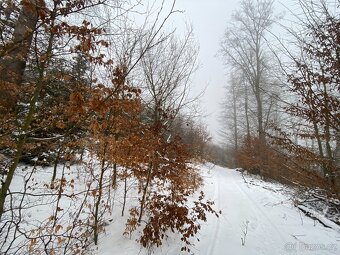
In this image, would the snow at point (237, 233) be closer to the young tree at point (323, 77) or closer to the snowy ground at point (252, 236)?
the snowy ground at point (252, 236)

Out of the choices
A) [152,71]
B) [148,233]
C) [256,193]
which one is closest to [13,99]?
[152,71]

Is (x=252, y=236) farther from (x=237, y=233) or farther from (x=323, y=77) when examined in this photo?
(x=323, y=77)

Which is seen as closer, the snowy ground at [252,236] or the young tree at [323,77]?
the young tree at [323,77]

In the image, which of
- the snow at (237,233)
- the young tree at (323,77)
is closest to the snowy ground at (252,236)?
the snow at (237,233)

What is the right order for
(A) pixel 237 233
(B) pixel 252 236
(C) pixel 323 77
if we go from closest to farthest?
1. (C) pixel 323 77
2. (B) pixel 252 236
3. (A) pixel 237 233

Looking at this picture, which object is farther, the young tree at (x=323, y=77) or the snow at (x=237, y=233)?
the snow at (x=237, y=233)

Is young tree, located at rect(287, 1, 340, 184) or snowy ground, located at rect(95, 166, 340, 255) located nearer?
young tree, located at rect(287, 1, 340, 184)

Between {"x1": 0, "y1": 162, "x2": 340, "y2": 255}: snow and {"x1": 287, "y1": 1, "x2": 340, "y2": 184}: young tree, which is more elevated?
{"x1": 287, "y1": 1, "x2": 340, "y2": 184}: young tree

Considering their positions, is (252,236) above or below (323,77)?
below

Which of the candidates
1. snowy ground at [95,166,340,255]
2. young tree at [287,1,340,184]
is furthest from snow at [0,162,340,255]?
young tree at [287,1,340,184]

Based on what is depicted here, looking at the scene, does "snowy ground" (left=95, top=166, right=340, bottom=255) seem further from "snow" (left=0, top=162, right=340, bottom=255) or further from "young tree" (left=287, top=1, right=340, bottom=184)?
"young tree" (left=287, top=1, right=340, bottom=184)

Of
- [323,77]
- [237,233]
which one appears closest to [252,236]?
[237,233]

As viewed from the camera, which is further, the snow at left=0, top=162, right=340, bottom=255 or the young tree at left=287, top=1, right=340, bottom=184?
the snow at left=0, top=162, right=340, bottom=255

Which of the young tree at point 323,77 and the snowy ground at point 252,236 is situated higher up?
the young tree at point 323,77
